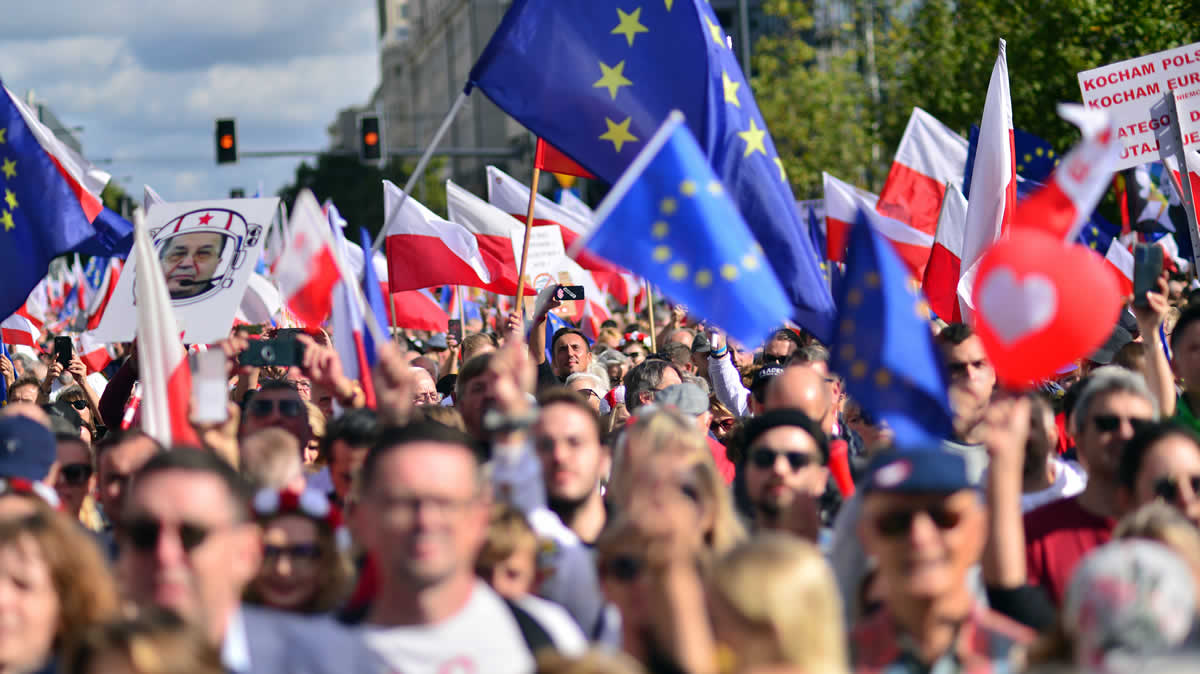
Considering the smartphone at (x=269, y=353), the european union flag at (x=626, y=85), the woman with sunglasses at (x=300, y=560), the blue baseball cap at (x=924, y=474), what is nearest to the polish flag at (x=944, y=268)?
the european union flag at (x=626, y=85)

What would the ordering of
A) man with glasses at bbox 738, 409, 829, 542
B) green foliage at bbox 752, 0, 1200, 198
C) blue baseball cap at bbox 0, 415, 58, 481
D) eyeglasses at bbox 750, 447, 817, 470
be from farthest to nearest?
green foliage at bbox 752, 0, 1200, 198 → blue baseball cap at bbox 0, 415, 58, 481 → eyeglasses at bbox 750, 447, 817, 470 → man with glasses at bbox 738, 409, 829, 542

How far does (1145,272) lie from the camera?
5496 millimetres

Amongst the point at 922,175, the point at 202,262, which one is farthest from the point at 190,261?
the point at 922,175

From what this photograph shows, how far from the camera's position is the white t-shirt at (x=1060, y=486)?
199 inches

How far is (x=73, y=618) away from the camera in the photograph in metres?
3.45

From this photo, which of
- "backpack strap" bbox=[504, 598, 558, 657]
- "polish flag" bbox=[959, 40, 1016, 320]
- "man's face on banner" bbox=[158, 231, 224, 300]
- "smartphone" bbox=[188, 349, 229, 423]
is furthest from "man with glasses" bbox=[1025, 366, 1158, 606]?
"man's face on banner" bbox=[158, 231, 224, 300]

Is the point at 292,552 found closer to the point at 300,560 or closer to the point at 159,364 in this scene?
the point at 300,560

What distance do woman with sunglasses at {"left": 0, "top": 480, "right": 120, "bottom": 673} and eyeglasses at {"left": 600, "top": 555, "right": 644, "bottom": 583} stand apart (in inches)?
45.2

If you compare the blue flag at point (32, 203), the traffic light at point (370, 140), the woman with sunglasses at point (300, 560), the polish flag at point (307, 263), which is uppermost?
the traffic light at point (370, 140)

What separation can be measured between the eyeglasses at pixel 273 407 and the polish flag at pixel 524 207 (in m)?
6.77

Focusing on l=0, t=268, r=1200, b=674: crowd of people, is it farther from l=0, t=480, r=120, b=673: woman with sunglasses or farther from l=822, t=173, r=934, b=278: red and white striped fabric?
l=822, t=173, r=934, b=278: red and white striped fabric

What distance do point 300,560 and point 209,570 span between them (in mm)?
367

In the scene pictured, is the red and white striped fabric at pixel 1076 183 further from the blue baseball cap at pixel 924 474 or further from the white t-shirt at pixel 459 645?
the white t-shirt at pixel 459 645

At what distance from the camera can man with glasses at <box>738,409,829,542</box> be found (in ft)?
15.0
